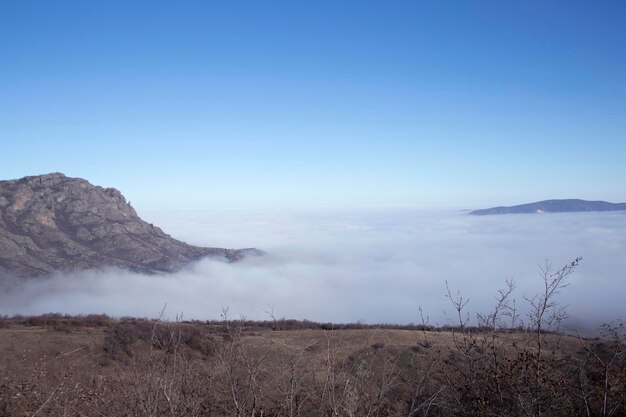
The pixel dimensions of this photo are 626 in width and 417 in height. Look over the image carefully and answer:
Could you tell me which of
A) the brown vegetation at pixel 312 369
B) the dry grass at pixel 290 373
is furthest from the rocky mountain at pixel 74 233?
the brown vegetation at pixel 312 369

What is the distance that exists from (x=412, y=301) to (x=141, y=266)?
67748mm

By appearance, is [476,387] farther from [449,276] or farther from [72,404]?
[449,276]

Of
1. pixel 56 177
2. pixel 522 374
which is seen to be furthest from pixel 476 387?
pixel 56 177

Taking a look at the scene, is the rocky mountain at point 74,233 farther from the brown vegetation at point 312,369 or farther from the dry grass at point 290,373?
the brown vegetation at point 312,369

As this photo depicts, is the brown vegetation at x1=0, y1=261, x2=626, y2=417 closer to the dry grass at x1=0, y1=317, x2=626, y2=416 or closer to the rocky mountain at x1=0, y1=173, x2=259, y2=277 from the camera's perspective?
the dry grass at x1=0, y1=317, x2=626, y2=416

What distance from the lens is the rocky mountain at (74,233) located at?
3376 inches

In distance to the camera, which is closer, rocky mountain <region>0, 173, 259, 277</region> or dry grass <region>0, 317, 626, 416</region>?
dry grass <region>0, 317, 626, 416</region>

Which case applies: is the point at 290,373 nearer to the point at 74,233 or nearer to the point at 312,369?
the point at 312,369

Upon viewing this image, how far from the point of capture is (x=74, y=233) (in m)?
99.9

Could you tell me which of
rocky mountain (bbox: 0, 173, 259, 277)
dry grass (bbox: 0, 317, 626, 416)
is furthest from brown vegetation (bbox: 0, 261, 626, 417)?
rocky mountain (bbox: 0, 173, 259, 277)

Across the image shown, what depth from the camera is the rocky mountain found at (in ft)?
281

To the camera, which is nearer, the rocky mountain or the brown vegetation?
the brown vegetation

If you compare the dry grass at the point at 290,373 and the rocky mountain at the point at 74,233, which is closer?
the dry grass at the point at 290,373

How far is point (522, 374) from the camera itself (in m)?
8.90
